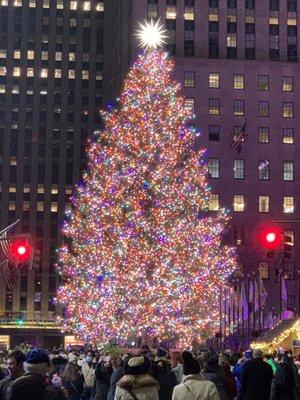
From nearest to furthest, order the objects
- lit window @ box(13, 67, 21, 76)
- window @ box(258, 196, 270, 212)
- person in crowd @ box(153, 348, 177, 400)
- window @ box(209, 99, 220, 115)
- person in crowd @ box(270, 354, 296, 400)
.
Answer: person in crowd @ box(270, 354, 296, 400), person in crowd @ box(153, 348, 177, 400), window @ box(258, 196, 270, 212), window @ box(209, 99, 220, 115), lit window @ box(13, 67, 21, 76)

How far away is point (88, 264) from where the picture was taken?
4581 cm

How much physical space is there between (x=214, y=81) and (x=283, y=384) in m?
68.4

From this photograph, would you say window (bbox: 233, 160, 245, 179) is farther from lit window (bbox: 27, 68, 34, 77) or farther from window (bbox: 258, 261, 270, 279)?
lit window (bbox: 27, 68, 34, 77)

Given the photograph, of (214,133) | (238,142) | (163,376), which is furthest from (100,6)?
(163,376)

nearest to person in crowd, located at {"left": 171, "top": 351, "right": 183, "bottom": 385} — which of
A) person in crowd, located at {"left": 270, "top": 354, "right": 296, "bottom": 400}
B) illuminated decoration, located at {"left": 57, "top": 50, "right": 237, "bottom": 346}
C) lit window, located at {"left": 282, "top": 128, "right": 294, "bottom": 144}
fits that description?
person in crowd, located at {"left": 270, "top": 354, "right": 296, "bottom": 400}

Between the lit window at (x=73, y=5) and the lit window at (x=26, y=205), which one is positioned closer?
the lit window at (x=26, y=205)

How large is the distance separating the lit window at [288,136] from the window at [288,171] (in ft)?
6.88

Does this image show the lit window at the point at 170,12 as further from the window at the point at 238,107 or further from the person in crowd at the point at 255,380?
the person in crowd at the point at 255,380

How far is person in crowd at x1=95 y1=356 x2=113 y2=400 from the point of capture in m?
17.7

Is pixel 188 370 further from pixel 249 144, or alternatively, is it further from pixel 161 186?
pixel 249 144

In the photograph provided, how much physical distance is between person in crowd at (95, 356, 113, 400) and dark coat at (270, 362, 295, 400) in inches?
163

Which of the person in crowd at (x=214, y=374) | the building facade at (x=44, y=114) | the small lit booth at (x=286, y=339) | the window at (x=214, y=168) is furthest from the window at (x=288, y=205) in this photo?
the person in crowd at (x=214, y=374)

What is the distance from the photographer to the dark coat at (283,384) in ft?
49.0

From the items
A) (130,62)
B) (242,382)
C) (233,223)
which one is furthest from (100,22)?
(242,382)
